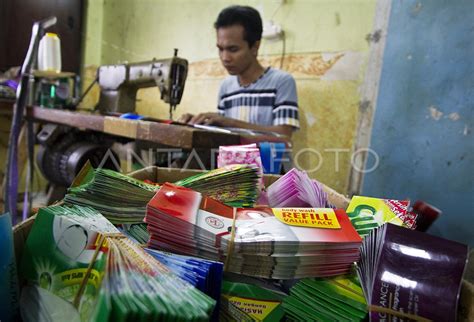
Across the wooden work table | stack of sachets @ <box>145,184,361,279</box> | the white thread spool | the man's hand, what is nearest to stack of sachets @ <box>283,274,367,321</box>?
stack of sachets @ <box>145,184,361,279</box>

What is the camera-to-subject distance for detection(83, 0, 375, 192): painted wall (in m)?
1.49

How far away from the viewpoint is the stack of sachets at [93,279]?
0.23 metres

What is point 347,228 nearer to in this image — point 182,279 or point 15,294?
point 182,279

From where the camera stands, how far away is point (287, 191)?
512 millimetres

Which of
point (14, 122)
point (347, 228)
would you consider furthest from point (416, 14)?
point (14, 122)

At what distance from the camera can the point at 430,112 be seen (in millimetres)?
1278

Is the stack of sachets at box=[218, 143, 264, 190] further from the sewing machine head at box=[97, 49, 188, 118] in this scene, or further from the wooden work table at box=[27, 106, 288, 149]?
the sewing machine head at box=[97, 49, 188, 118]

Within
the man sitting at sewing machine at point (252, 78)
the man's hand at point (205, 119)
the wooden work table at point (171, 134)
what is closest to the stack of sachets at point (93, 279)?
the wooden work table at point (171, 134)

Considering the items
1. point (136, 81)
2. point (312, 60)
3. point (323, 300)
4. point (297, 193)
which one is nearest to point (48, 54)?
point (136, 81)

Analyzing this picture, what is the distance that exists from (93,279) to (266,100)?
1.32 metres

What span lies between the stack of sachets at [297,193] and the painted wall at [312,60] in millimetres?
1110

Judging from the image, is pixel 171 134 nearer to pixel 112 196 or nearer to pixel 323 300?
pixel 112 196

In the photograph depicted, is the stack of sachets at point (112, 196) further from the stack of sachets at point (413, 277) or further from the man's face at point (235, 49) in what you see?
the man's face at point (235, 49)

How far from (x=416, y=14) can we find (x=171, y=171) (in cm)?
127
